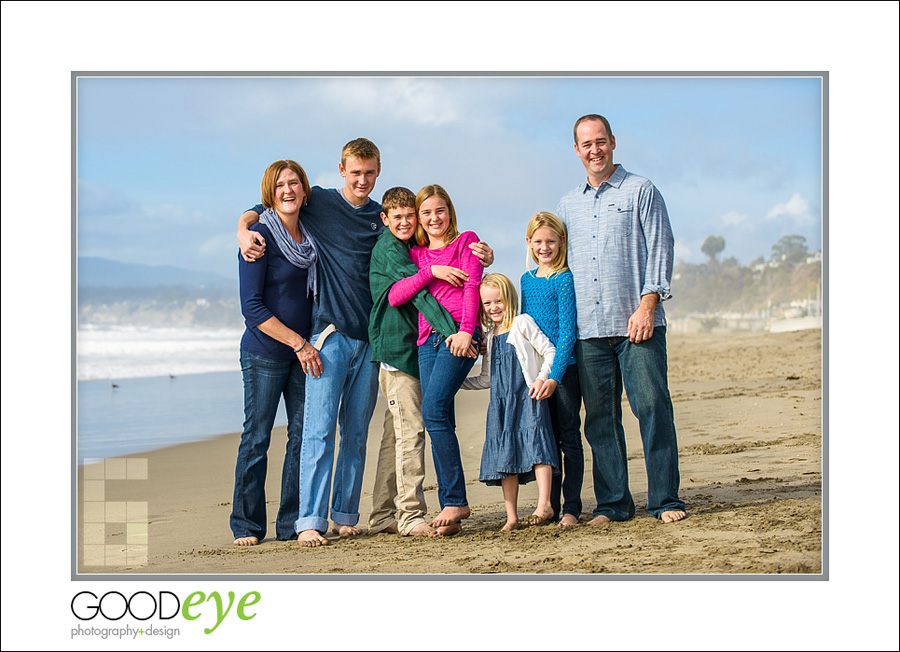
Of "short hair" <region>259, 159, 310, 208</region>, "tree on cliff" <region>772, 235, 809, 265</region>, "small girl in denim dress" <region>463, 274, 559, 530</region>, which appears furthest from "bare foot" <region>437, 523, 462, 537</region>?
"tree on cliff" <region>772, 235, 809, 265</region>

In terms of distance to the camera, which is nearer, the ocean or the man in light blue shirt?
the man in light blue shirt

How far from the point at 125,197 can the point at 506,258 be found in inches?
152

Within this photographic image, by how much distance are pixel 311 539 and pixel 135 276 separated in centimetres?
702

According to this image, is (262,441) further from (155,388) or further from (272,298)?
(155,388)

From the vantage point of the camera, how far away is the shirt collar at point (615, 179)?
12.1ft

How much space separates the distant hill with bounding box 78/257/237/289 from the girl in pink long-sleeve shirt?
565 cm

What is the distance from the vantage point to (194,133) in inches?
297

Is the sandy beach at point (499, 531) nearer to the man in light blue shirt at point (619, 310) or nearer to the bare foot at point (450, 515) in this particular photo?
the bare foot at point (450, 515)

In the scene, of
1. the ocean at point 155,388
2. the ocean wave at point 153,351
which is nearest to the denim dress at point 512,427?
the ocean at point 155,388

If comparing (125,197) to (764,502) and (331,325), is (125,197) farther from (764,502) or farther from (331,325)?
(764,502)

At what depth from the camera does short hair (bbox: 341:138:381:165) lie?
145 inches

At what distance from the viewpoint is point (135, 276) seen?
9.86 m

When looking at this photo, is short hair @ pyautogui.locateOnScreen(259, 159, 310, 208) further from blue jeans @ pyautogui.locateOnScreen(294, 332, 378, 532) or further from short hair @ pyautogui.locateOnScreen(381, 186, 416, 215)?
blue jeans @ pyautogui.locateOnScreen(294, 332, 378, 532)

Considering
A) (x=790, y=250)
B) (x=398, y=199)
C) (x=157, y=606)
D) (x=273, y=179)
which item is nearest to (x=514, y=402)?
(x=398, y=199)
